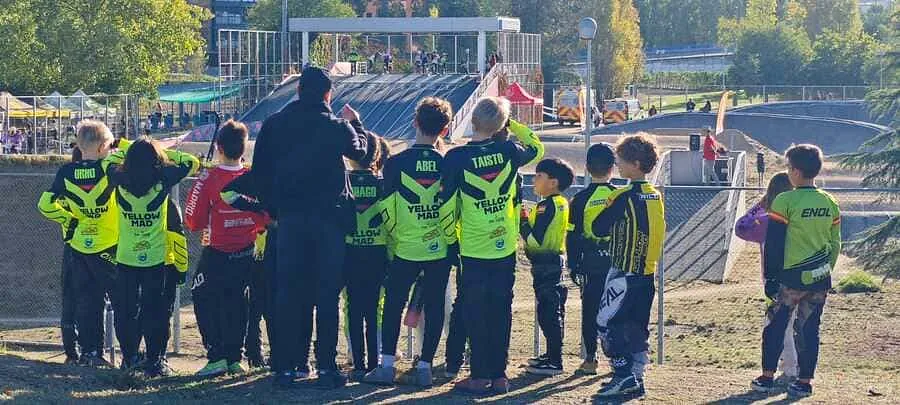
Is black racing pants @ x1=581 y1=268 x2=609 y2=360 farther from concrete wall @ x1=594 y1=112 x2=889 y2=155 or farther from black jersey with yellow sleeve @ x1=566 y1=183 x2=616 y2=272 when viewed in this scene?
concrete wall @ x1=594 y1=112 x2=889 y2=155

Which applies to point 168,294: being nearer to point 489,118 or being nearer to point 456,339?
point 456,339

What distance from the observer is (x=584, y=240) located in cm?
905

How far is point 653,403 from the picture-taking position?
8156 mm

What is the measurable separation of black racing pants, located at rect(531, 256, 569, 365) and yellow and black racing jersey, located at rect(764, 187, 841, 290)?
1.69 m

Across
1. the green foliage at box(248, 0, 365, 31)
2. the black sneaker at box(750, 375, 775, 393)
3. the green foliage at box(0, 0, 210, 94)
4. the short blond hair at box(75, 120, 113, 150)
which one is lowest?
the black sneaker at box(750, 375, 775, 393)

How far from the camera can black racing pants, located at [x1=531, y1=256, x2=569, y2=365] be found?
9211mm

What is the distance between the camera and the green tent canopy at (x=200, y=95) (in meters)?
53.4

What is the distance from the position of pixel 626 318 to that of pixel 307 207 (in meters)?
2.32

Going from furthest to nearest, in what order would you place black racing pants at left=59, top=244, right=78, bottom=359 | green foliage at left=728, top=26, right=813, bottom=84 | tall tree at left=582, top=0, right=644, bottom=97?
tall tree at left=582, top=0, right=644, bottom=97 → green foliage at left=728, top=26, right=813, bottom=84 → black racing pants at left=59, top=244, right=78, bottom=359

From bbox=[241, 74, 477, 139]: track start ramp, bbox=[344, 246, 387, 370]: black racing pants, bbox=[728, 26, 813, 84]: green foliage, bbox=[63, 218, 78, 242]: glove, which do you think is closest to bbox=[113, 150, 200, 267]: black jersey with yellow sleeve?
bbox=[63, 218, 78, 242]: glove

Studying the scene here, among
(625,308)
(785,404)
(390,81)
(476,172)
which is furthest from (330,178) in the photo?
(390,81)

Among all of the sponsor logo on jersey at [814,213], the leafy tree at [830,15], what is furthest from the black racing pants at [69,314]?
the leafy tree at [830,15]

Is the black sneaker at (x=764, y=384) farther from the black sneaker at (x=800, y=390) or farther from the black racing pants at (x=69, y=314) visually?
the black racing pants at (x=69, y=314)

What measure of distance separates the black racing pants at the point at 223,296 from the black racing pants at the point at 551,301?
7.36 feet
